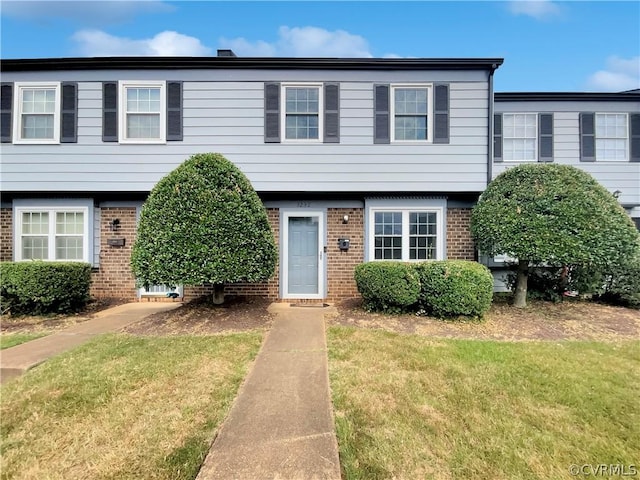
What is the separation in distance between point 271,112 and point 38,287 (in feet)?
20.1

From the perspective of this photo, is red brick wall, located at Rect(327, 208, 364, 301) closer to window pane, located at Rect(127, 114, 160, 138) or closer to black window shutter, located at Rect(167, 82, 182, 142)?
black window shutter, located at Rect(167, 82, 182, 142)

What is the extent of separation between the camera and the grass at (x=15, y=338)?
4784 mm

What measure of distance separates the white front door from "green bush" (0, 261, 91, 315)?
4554mm

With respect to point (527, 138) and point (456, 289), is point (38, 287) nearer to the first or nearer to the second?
point (456, 289)

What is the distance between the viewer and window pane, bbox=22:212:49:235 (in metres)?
7.83

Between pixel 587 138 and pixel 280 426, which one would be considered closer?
pixel 280 426

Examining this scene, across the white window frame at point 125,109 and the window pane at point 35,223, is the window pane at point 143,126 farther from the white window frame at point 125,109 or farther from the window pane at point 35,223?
the window pane at point 35,223

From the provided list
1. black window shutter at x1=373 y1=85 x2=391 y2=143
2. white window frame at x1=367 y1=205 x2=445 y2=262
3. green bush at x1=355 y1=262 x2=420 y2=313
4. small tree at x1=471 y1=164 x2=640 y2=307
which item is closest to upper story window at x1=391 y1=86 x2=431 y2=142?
black window shutter at x1=373 y1=85 x2=391 y2=143

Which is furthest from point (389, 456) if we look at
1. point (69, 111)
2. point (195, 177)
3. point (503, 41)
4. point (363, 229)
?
point (503, 41)

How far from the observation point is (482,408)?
3029 millimetres

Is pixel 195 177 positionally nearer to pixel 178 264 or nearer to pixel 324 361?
pixel 178 264

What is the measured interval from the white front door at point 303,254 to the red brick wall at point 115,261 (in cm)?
392

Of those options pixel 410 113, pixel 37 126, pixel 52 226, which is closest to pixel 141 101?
pixel 37 126

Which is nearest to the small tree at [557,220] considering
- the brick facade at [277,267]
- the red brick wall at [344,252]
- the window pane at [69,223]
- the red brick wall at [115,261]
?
the brick facade at [277,267]
